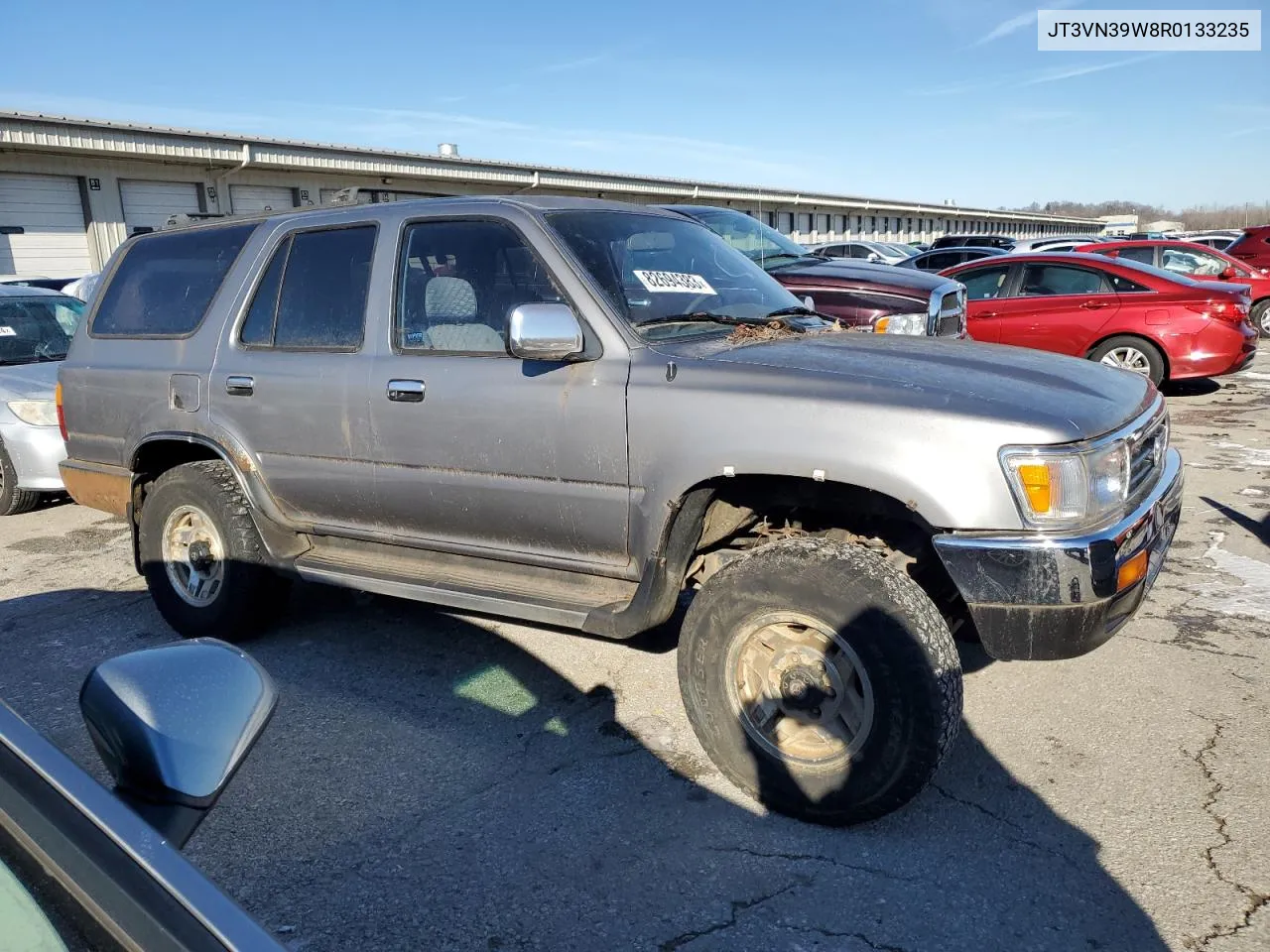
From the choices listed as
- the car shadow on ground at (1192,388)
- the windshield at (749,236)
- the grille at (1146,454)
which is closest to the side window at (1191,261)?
the car shadow on ground at (1192,388)

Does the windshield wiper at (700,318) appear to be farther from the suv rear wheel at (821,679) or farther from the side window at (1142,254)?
the side window at (1142,254)

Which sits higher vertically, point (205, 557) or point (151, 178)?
point (151, 178)

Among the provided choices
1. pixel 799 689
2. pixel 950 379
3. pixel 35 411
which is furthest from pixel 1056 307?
pixel 35 411

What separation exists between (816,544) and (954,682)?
0.58m

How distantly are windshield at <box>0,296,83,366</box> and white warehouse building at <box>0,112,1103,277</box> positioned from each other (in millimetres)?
4933

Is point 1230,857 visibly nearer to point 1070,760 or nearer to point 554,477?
point 1070,760

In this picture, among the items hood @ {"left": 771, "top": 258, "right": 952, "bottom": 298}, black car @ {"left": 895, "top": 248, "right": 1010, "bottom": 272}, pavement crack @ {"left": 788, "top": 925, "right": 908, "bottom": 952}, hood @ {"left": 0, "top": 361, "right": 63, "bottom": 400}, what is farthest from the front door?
black car @ {"left": 895, "top": 248, "right": 1010, "bottom": 272}

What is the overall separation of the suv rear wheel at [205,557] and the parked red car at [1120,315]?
8.62m

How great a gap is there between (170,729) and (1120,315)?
10595 mm

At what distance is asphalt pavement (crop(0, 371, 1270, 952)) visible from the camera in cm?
264

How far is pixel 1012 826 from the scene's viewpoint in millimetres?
A: 3021

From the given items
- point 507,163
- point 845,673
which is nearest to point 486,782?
point 845,673

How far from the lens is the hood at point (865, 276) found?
7.89 m

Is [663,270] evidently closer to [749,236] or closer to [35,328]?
[749,236]
